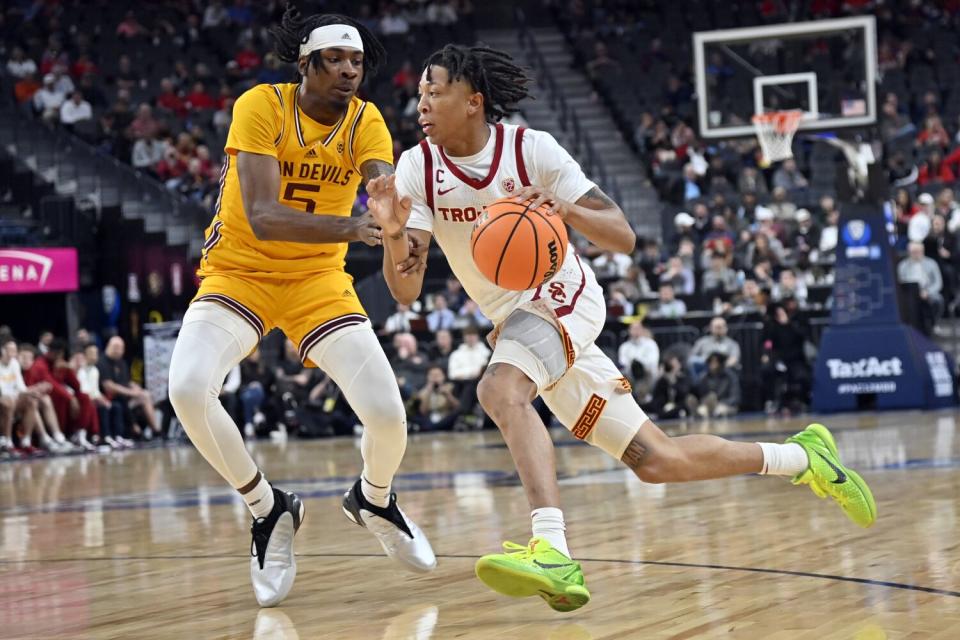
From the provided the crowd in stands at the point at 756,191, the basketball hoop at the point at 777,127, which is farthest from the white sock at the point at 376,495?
the basketball hoop at the point at 777,127

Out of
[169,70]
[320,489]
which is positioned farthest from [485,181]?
[169,70]

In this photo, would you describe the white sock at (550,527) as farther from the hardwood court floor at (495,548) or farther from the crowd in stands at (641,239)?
the crowd in stands at (641,239)

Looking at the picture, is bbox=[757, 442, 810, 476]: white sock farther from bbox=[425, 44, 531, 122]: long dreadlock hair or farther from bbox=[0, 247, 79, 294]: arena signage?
bbox=[0, 247, 79, 294]: arena signage

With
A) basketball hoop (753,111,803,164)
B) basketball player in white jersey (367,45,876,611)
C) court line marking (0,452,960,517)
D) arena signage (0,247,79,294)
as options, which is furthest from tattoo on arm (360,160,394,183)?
arena signage (0,247,79,294)

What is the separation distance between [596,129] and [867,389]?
1055 centimetres

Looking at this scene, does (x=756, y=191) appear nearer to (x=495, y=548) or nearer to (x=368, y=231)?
(x=495, y=548)

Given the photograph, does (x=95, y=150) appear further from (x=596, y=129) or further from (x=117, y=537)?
(x=117, y=537)

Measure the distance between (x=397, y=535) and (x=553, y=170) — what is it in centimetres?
162

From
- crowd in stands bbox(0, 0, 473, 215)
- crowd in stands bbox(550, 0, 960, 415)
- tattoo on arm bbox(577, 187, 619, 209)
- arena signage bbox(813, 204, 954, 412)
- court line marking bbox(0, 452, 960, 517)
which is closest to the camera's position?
tattoo on arm bbox(577, 187, 619, 209)

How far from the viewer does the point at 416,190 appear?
17.5 feet

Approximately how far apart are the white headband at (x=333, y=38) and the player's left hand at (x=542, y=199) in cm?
117

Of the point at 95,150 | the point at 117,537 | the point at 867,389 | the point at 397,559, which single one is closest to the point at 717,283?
the point at 867,389

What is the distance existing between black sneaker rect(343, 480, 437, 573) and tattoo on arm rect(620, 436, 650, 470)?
96 cm

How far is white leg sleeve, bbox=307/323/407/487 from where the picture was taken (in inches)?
216
